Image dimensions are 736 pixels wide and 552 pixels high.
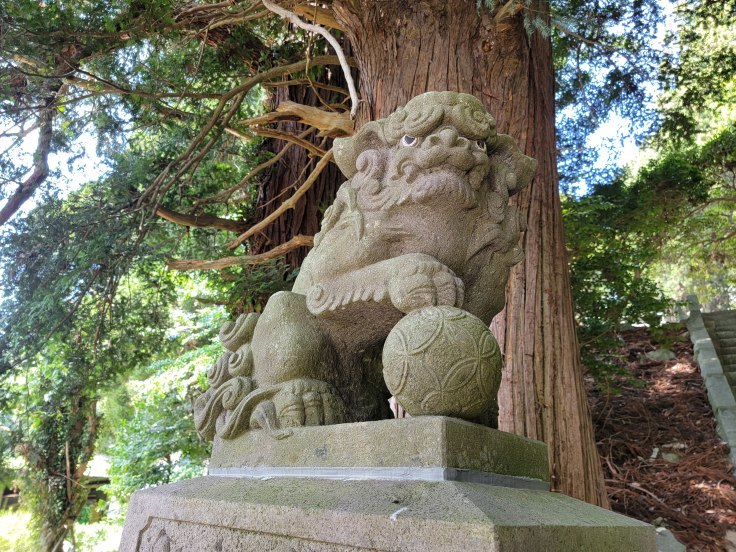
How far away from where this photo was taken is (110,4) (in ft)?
11.3

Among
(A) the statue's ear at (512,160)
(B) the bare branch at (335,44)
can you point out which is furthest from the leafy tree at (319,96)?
(A) the statue's ear at (512,160)

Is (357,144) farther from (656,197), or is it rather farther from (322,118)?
(656,197)

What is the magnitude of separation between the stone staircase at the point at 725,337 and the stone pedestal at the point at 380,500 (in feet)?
18.5

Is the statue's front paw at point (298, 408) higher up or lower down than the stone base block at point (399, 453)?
higher up

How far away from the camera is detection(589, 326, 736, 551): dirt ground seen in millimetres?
4176

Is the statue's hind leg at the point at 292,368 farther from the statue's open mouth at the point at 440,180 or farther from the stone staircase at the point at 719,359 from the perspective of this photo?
the stone staircase at the point at 719,359

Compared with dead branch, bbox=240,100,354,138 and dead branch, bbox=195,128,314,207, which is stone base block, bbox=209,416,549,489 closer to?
A: dead branch, bbox=240,100,354,138

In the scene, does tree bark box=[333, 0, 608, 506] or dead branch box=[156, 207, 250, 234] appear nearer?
tree bark box=[333, 0, 608, 506]

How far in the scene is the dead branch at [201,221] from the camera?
4309mm

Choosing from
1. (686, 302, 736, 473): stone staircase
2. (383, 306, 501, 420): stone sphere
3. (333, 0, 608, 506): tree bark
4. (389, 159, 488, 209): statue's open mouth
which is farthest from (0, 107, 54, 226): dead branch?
(686, 302, 736, 473): stone staircase

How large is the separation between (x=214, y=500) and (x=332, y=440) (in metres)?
0.33

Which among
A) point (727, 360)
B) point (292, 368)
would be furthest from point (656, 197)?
point (292, 368)

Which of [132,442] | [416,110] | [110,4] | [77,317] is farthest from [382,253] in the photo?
[132,442]

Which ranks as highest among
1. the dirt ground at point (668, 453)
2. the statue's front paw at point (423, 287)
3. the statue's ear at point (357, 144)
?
the statue's ear at point (357, 144)
